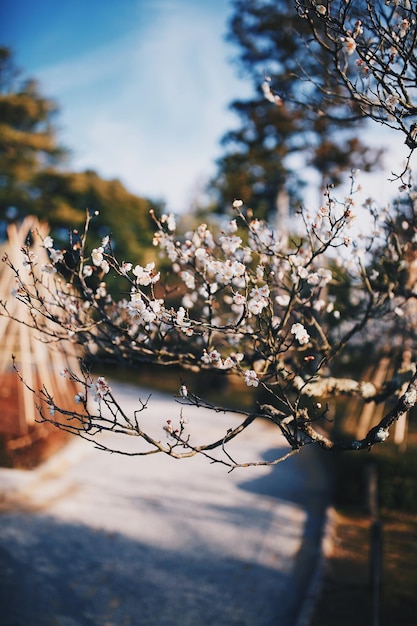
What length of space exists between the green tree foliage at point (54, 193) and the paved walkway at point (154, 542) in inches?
652

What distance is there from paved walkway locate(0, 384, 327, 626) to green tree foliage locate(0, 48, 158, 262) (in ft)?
54.3

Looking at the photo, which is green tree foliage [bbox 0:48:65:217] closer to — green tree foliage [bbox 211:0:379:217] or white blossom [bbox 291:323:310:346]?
green tree foliage [bbox 211:0:379:217]

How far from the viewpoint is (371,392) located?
166 inches

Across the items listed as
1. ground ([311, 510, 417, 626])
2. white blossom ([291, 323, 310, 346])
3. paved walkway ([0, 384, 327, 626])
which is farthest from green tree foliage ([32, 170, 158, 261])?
white blossom ([291, 323, 310, 346])

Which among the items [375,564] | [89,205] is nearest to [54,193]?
[89,205]

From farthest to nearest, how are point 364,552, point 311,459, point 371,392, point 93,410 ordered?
point 93,410
point 311,459
point 364,552
point 371,392

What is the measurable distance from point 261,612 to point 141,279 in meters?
3.76

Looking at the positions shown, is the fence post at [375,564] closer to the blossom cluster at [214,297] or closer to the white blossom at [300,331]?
the blossom cluster at [214,297]

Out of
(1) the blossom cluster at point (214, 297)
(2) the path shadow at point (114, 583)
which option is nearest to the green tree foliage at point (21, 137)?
(2) the path shadow at point (114, 583)

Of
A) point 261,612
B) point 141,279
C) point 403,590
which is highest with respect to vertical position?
point 141,279

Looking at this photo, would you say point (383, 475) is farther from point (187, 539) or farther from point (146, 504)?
point (146, 504)

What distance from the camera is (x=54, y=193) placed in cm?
2484

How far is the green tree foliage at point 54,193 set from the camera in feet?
78.1

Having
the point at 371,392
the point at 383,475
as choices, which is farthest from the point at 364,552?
the point at 371,392
